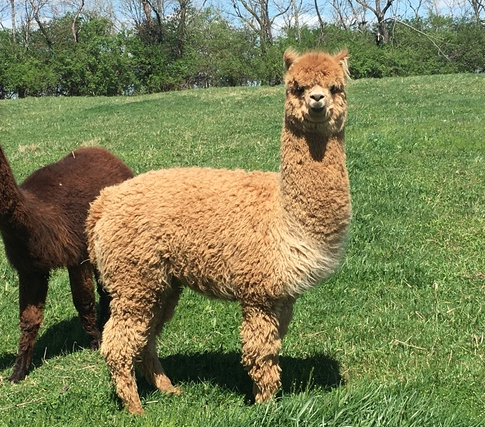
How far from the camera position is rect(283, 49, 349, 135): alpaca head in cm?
330

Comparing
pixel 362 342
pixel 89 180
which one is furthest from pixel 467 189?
pixel 89 180

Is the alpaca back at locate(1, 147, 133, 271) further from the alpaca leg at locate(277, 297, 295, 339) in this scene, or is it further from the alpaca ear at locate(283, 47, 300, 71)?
the alpaca ear at locate(283, 47, 300, 71)

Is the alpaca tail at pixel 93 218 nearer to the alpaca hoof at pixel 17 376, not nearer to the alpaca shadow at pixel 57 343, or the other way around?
the alpaca hoof at pixel 17 376

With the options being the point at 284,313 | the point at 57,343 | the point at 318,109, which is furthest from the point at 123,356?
the point at 318,109

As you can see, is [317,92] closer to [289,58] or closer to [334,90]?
[334,90]

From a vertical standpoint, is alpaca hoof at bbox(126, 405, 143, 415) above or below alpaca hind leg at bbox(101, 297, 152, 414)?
below

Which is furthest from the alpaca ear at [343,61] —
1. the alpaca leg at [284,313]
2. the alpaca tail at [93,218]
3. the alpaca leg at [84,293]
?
the alpaca leg at [84,293]

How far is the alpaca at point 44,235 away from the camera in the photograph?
4516mm

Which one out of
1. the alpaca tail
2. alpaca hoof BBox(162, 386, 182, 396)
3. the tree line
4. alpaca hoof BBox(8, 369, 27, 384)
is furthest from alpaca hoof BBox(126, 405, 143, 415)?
the tree line

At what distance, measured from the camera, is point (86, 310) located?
518 centimetres

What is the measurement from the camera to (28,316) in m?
4.85

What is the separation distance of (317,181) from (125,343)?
1.71 metres

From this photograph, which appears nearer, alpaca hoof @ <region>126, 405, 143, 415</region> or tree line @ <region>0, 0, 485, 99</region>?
alpaca hoof @ <region>126, 405, 143, 415</region>

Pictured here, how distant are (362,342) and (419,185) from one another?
386 cm
